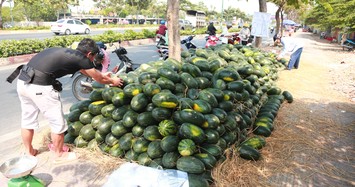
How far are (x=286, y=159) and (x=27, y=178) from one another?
3.57 metres

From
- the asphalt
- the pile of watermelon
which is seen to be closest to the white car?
the asphalt

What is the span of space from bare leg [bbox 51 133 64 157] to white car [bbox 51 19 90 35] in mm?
24318

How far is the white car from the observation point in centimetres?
2512

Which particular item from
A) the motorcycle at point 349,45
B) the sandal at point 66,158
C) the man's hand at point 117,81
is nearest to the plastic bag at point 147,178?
the sandal at point 66,158

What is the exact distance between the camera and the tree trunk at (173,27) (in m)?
5.69

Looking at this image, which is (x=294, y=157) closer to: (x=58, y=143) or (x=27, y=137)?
(x=58, y=143)

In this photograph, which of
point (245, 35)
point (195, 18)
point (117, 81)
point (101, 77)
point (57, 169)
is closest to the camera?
point (57, 169)

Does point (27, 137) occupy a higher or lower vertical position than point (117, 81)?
lower

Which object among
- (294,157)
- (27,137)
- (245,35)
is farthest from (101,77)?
(245,35)

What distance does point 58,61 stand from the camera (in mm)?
3404

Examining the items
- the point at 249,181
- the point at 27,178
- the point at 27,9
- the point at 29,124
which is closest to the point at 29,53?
the point at 29,124

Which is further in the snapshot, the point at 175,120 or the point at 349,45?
the point at 349,45

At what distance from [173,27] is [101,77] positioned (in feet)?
8.54

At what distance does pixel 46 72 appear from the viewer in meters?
3.38
